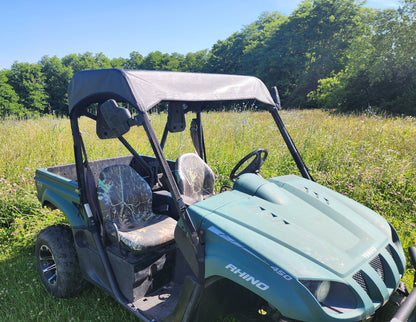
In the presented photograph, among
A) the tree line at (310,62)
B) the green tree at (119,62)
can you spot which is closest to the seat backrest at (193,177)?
the tree line at (310,62)

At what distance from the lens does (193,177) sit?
9.87 feet

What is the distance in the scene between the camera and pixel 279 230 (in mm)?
1649

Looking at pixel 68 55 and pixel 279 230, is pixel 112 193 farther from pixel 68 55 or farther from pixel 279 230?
pixel 68 55

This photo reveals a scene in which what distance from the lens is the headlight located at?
138cm

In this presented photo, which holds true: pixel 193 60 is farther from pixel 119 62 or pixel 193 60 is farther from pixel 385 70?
pixel 385 70

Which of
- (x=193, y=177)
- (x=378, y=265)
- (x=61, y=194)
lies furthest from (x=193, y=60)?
(x=378, y=265)

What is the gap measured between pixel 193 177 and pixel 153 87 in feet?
4.35

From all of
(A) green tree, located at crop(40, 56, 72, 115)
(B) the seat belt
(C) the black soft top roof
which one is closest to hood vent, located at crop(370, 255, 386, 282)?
(C) the black soft top roof

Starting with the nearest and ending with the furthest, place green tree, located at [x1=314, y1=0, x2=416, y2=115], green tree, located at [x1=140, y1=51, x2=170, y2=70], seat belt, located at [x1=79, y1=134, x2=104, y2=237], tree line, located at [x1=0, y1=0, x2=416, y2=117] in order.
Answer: seat belt, located at [x1=79, y1=134, x2=104, y2=237] → green tree, located at [x1=314, y1=0, x2=416, y2=115] → tree line, located at [x1=0, y1=0, x2=416, y2=117] → green tree, located at [x1=140, y1=51, x2=170, y2=70]

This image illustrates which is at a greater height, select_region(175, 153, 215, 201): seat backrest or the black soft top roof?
the black soft top roof

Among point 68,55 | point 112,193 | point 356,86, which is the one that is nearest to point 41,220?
point 112,193

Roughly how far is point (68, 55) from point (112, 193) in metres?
59.9

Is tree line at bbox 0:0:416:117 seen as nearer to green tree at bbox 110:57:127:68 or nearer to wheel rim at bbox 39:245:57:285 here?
green tree at bbox 110:57:127:68

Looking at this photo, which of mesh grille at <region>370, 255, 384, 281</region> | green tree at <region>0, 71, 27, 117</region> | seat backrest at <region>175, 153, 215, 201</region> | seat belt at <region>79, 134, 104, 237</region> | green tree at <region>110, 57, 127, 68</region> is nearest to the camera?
mesh grille at <region>370, 255, 384, 281</region>
